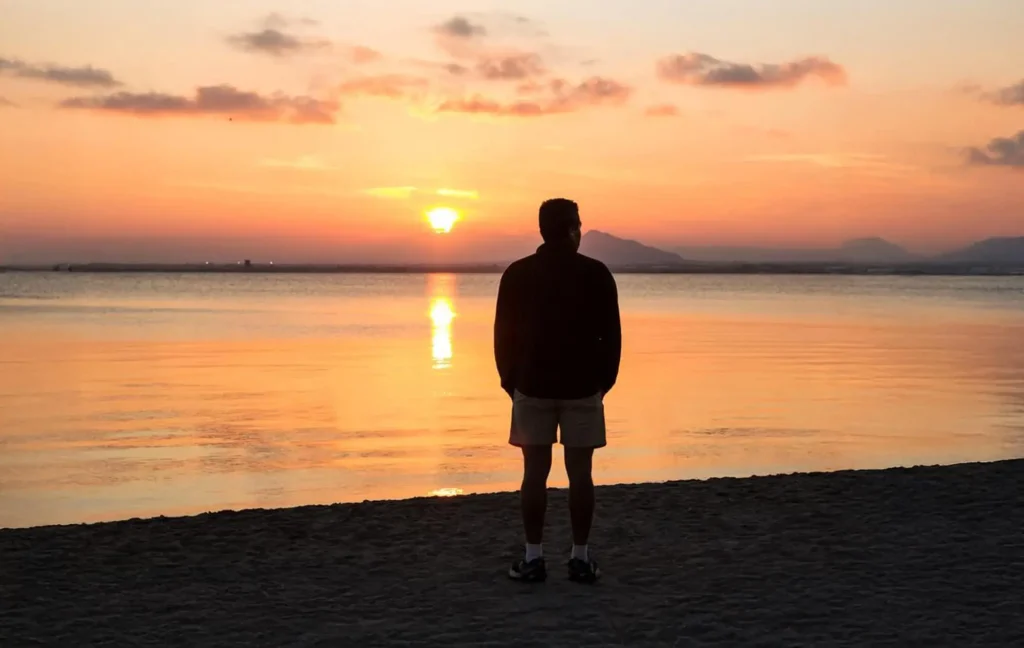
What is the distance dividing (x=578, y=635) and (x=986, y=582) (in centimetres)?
243

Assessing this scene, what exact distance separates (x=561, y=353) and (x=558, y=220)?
27.8 inches

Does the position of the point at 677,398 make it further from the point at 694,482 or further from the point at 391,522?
the point at 391,522

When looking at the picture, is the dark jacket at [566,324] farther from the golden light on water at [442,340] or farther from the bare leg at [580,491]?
the golden light on water at [442,340]

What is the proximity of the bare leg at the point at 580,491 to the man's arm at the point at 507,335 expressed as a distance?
519mm

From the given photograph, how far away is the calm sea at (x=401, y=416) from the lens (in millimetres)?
11305

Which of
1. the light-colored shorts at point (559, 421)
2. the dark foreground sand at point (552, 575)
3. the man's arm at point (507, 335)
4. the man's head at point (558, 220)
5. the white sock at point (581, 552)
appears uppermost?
the man's head at point (558, 220)

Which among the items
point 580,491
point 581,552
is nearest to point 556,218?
point 580,491

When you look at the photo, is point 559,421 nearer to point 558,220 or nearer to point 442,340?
point 558,220

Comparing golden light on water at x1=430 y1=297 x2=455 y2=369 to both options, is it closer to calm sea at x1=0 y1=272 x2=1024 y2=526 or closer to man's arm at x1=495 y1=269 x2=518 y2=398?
calm sea at x1=0 y1=272 x2=1024 y2=526

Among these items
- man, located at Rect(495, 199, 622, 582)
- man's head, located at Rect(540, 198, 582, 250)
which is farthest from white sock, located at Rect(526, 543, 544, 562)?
man's head, located at Rect(540, 198, 582, 250)

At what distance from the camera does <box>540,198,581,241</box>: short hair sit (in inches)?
232

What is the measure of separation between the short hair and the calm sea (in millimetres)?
5126

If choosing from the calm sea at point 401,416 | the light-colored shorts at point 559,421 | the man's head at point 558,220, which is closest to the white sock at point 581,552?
the light-colored shorts at point 559,421

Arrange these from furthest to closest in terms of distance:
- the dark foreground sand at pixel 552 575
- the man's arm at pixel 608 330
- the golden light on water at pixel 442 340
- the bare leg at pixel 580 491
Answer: the golden light on water at pixel 442 340 < the bare leg at pixel 580 491 < the man's arm at pixel 608 330 < the dark foreground sand at pixel 552 575
